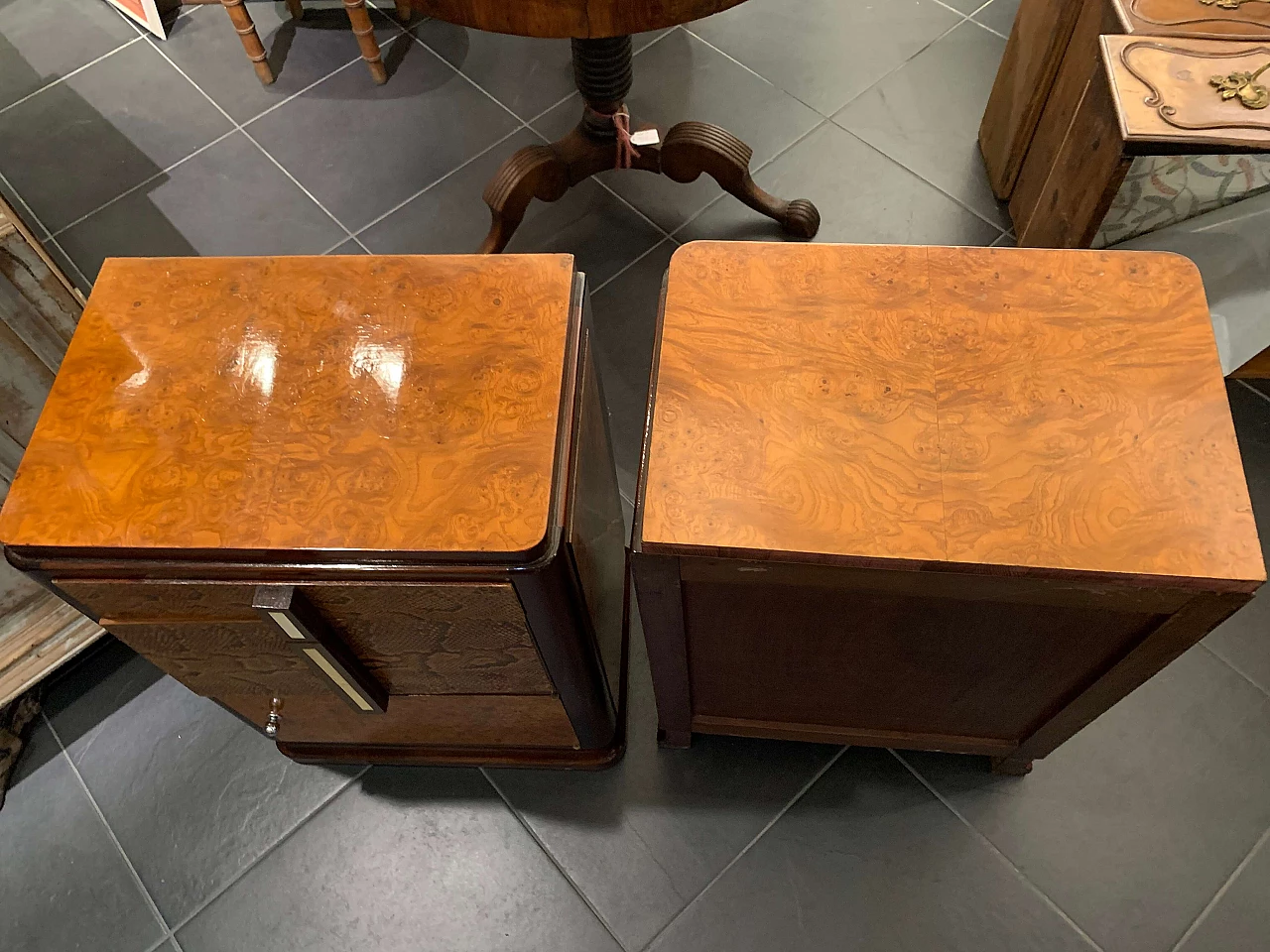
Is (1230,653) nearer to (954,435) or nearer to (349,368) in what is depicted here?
(954,435)

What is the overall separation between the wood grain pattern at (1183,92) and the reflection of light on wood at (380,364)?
901 millimetres

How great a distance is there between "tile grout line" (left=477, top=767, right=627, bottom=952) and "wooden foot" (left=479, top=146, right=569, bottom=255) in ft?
3.08

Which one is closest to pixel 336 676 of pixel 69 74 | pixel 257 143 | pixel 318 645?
pixel 318 645

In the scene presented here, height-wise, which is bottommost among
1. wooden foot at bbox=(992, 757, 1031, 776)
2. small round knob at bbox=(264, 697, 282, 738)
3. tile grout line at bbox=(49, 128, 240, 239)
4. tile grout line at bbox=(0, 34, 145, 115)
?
wooden foot at bbox=(992, 757, 1031, 776)

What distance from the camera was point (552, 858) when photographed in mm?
1284

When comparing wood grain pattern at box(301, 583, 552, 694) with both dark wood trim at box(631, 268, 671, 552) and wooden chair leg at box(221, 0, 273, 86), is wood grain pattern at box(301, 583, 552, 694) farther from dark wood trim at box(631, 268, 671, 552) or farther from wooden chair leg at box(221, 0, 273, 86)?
wooden chair leg at box(221, 0, 273, 86)

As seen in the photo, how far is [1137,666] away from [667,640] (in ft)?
1.56

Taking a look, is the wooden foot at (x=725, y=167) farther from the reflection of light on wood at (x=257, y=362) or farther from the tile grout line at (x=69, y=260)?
the tile grout line at (x=69, y=260)

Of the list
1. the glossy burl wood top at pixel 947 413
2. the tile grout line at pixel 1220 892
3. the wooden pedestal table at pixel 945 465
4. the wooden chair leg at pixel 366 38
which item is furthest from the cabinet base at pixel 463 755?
the wooden chair leg at pixel 366 38

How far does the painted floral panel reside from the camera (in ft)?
4.63

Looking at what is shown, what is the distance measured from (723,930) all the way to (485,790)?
40cm

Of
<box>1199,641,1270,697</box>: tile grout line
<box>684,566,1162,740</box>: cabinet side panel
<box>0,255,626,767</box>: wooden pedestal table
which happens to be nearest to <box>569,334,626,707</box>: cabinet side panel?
<box>0,255,626,767</box>: wooden pedestal table

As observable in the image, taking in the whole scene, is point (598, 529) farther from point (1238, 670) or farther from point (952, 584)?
Result: point (1238, 670)

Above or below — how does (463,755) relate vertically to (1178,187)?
below
